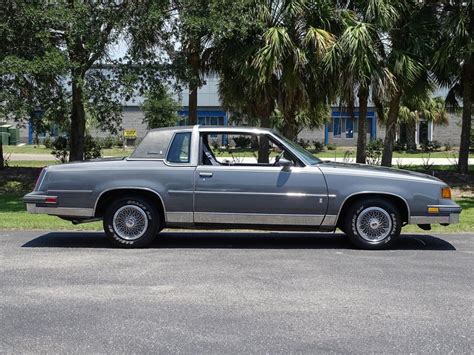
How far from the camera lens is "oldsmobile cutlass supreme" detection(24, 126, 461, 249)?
8219 mm

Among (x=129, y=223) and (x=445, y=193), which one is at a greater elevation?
(x=445, y=193)

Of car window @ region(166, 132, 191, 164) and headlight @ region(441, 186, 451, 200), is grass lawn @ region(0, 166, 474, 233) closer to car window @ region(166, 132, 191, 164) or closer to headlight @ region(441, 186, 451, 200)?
headlight @ region(441, 186, 451, 200)

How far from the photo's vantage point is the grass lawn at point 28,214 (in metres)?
10.5

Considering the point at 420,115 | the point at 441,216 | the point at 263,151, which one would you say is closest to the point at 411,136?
the point at 420,115

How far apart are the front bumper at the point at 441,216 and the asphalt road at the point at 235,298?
0.46 m

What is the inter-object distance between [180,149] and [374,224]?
288cm

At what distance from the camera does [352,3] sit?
17.8m

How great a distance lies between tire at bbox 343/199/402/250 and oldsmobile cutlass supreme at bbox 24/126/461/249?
0.04ft

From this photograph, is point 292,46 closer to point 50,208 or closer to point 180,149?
point 180,149

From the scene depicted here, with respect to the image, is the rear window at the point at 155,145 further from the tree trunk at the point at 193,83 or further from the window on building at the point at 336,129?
the window on building at the point at 336,129

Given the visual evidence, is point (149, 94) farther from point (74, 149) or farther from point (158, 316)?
point (158, 316)

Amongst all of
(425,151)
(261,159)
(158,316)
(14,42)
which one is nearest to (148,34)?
(14,42)

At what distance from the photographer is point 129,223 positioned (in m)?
8.41

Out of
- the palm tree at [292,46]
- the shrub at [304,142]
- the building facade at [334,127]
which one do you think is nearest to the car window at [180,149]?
the palm tree at [292,46]
